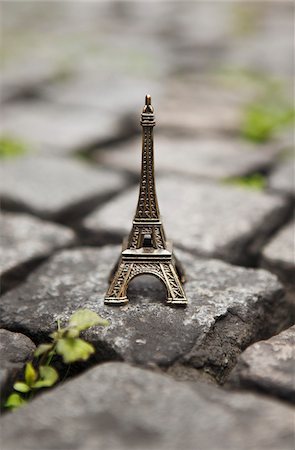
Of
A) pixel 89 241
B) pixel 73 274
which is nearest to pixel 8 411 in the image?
pixel 73 274

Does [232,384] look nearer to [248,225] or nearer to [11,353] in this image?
[11,353]

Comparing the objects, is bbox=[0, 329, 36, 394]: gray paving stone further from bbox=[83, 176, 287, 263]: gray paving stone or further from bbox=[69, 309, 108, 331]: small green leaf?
bbox=[83, 176, 287, 263]: gray paving stone

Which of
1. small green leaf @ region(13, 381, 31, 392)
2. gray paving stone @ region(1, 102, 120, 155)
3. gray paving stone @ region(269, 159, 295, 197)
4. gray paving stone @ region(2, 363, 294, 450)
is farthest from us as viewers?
gray paving stone @ region(1, 102, 120, 155)

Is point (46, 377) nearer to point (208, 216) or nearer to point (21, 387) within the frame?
point (21, 387)

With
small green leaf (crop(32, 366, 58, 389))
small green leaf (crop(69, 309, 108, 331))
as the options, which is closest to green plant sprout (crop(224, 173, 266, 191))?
small green leaf (crop(69, 309, 108, 331))

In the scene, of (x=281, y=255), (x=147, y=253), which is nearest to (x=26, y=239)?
(x=147, y=253)

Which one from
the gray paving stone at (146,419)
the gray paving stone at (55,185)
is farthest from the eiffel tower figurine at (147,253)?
the gray paving stone at (55,185)

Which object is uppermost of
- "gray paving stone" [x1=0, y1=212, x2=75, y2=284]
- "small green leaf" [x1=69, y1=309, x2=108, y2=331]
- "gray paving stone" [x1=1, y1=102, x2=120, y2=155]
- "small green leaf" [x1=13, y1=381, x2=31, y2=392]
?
"gray paving stone" [x1=1, y1=102, x2=120, y2=155]
